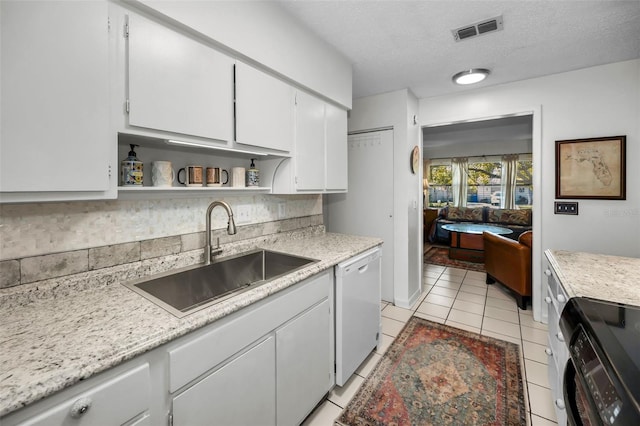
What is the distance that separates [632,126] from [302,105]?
2814 millimetres

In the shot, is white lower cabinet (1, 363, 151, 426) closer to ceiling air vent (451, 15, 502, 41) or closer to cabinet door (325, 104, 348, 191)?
cabinet door (325, 104, 348, 191)

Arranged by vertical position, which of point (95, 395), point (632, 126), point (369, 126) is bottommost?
point (95, 395)

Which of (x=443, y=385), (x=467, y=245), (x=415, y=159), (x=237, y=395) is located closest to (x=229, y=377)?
(x=237, y=395)

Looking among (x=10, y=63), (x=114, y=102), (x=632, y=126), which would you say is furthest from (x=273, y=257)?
(x=632, y=126)

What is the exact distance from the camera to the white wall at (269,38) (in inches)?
50.9

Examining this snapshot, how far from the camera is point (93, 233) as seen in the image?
128cm

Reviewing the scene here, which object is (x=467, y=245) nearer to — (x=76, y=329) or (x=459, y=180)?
(x=459, y=180)

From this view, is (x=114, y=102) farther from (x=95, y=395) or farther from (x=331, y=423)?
(x=331, y=423)

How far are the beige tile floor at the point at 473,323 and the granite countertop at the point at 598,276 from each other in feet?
2.88

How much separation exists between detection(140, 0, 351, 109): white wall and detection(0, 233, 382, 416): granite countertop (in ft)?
3.96

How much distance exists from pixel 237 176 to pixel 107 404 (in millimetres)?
1309

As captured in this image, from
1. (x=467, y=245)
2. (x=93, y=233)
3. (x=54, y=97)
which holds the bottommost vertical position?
(x=467, y=245)

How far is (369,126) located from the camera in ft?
10.6

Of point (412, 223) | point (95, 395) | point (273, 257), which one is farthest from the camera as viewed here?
point (412, 223)
